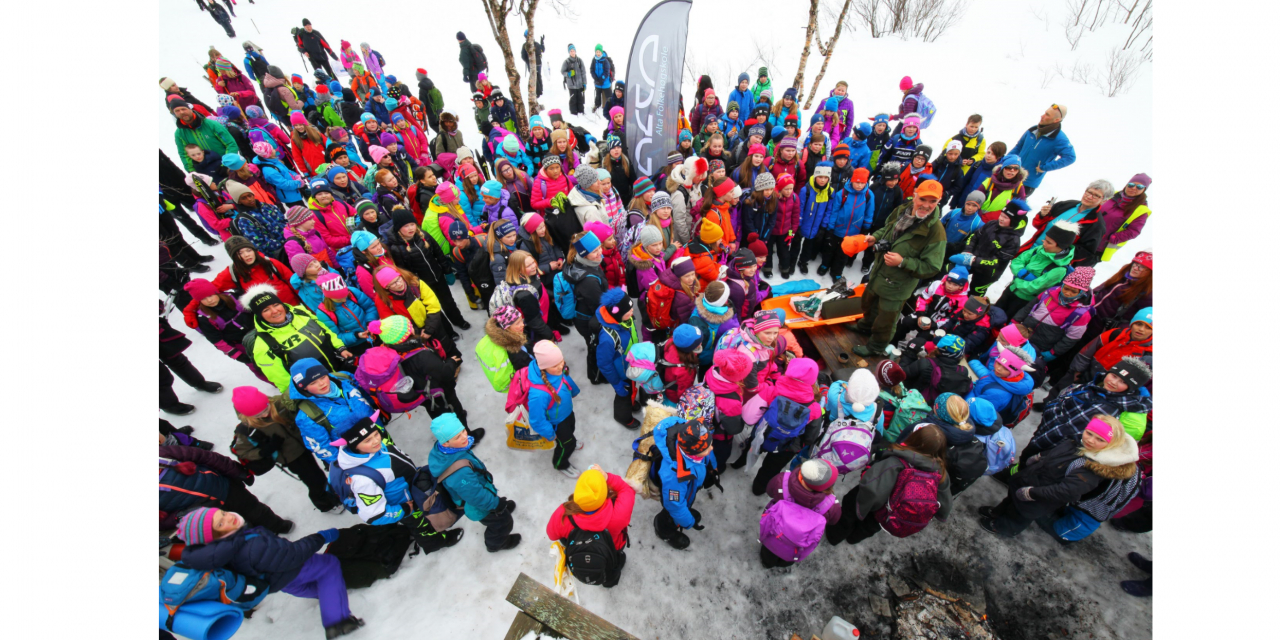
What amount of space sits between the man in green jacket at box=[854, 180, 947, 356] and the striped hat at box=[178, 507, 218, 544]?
6732mm

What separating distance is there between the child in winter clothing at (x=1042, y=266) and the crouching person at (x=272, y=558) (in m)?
8.60

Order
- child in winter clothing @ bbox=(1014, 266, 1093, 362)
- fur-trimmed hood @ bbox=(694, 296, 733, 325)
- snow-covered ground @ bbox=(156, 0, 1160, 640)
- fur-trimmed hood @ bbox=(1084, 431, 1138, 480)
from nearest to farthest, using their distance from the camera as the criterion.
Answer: fur-trimmed hood @ bbox=(1084, 431, 1138, 480)
snow-covered ground @ bbox=(156, 0, 1160, 640)
fur-trimmed hood @ bbox=(694, 296, 733, 325)
child in winter clothing @ bbox=(1014, 266, 1093, 362)

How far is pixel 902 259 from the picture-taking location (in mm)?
5262

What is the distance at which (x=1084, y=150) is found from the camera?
1179 centimetres

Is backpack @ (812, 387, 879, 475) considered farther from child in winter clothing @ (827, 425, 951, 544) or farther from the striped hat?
the striped hat

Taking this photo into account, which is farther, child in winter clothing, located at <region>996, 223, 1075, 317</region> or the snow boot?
child in winter clothing, located at <region>996, 223, 1075, 317</region>

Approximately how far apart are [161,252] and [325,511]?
4.37 meters

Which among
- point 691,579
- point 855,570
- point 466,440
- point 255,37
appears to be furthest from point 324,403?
point 255,37

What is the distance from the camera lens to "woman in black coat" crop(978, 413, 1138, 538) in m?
3.37

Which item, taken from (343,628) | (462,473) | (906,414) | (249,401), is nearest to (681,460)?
(462,473)

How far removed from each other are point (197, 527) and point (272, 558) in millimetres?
520

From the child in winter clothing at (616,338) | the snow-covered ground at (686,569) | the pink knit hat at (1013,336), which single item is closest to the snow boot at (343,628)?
the snow-covered ground at (686,569)

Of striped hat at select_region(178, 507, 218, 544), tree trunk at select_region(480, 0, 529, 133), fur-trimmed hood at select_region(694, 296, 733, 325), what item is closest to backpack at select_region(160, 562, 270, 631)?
striped hat at select_region(178, 507, 218, 544)

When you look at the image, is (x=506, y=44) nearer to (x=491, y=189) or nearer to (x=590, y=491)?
(x=491, y=189)
